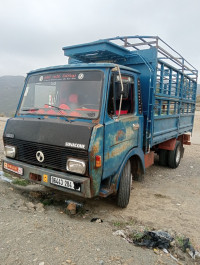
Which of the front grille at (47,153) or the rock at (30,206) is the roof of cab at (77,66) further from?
the rock at (30,206)

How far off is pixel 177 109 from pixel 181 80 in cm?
73

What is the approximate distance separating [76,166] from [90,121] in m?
0.63

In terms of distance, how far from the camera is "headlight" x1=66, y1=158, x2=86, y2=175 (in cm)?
288

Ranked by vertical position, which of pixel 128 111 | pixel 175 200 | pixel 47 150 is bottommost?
pixel 175 200

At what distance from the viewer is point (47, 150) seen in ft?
10.3

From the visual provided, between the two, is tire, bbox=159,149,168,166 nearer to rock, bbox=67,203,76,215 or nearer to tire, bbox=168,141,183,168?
tire, bbox=168,141,183,168

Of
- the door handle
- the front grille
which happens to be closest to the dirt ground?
the front grille

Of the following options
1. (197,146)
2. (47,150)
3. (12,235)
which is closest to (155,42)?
(47,150)

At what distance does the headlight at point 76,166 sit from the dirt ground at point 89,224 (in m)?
0.75

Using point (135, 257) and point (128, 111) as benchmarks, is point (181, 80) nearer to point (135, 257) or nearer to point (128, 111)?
point (128, 111)

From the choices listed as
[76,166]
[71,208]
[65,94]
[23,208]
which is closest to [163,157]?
[71,208]

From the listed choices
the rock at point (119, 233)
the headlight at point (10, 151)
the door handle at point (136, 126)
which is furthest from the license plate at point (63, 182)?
the door handle at point (136, 126)

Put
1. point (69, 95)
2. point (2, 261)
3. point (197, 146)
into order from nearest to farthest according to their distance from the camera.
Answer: point (2, 261), point (69, 95), point (197, 146)

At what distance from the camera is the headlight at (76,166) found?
9.45 ft
